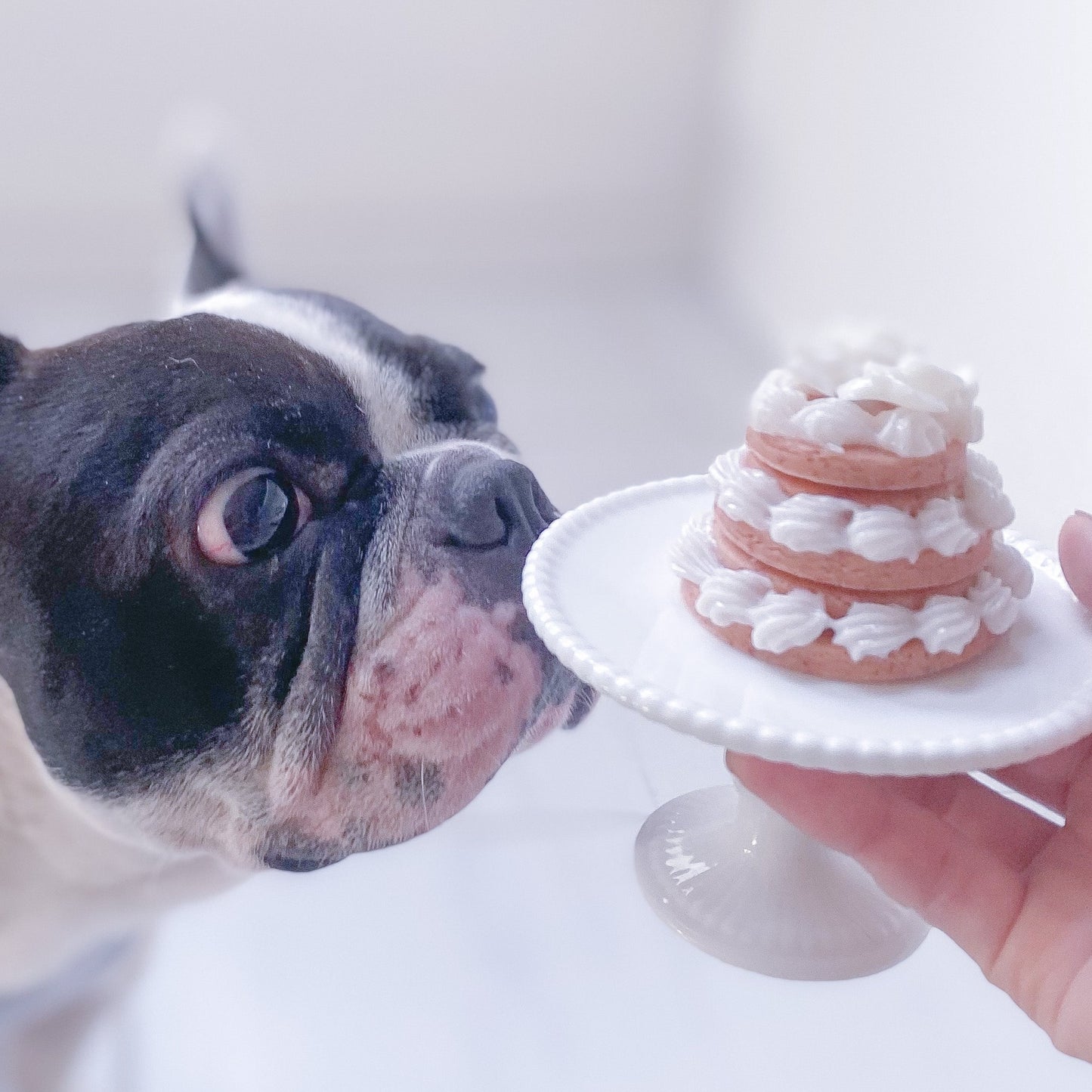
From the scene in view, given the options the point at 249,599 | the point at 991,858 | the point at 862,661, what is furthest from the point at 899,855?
the point at 249,599

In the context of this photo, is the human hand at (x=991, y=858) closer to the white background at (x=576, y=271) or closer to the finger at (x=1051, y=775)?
the finger at (x=1051, y=775)

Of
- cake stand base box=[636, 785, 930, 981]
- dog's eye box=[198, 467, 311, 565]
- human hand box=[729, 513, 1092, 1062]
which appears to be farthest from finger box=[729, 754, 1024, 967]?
dog's eye box=[198, 467, 311, 565]

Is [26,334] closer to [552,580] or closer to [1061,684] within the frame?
[552,580]

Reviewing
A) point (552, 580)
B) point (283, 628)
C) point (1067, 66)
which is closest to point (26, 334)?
point (283, 628)

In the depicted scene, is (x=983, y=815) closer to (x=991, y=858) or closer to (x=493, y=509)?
(x=991, y=858)

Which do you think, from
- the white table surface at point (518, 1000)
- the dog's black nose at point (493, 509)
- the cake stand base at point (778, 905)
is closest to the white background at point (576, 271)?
the white table surface at point (518, 1000)

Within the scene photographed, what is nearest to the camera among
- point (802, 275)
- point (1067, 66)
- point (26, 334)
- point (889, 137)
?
point (26, 334)
